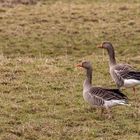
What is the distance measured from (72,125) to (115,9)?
56.2 ft

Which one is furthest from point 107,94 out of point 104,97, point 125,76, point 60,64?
point 60,64

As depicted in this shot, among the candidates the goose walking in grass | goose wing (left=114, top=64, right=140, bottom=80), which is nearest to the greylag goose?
goose wing (left=114, top=64, right=140, bottom=80)

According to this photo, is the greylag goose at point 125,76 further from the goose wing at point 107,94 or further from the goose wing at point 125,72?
the goose wing at point 107,94

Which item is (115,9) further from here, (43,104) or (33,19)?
(43,104)

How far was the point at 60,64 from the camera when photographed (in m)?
17.2

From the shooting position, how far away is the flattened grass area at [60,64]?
1125cm

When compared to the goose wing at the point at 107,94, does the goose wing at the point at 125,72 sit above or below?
above

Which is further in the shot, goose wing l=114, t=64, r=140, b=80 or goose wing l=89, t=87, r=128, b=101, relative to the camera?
goose wing l=114, t=64, r=140, b=80

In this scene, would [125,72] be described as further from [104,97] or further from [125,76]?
[104,97]

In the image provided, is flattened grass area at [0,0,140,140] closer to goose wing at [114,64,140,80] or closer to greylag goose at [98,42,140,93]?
greylag goose at [98,42,140,93]

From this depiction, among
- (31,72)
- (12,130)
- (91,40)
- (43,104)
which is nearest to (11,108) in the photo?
(43,104)

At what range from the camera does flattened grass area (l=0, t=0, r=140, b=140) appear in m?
11.2

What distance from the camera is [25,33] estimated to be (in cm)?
2288

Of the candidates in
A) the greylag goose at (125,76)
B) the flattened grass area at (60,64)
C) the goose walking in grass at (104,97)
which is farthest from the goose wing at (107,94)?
the greylag goose at (125,76)
